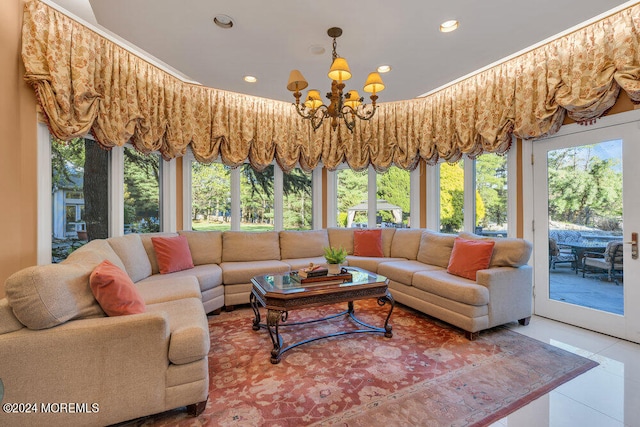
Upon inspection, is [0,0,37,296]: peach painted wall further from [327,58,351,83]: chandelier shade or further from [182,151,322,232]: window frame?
[327,58,351,83]: chandelier shade

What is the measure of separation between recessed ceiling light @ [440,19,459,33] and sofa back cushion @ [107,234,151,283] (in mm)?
3769

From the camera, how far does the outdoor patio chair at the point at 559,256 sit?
311 centimetres

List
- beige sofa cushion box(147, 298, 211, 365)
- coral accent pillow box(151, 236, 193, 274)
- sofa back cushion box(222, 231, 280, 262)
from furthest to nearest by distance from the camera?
sofa back cushion box(222, 231, 280, 262), coral accent pillow box(151, 236, 193, 274), beige sofa cushion box(147, 298, 211, 365)

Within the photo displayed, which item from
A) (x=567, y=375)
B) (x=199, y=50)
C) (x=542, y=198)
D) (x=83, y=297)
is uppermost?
(x=199, y=50)

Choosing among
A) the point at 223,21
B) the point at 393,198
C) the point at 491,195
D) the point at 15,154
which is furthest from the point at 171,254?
the point at 491,195

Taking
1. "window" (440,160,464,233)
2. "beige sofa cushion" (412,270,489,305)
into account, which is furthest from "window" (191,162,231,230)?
"window" (440,160,464,233)

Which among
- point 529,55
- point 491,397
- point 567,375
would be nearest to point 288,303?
point 491,397

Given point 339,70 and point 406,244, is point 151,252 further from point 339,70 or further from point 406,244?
point 406,244

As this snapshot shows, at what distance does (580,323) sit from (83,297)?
442 cm

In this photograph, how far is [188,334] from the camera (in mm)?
1668

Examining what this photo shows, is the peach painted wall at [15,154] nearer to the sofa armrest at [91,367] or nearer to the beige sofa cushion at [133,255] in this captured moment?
the beige sofa cushion at [133,255]

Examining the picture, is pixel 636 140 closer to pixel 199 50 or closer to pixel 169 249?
pixel 199 50

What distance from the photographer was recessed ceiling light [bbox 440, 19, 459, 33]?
2.53 m

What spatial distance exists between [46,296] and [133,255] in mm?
1655
